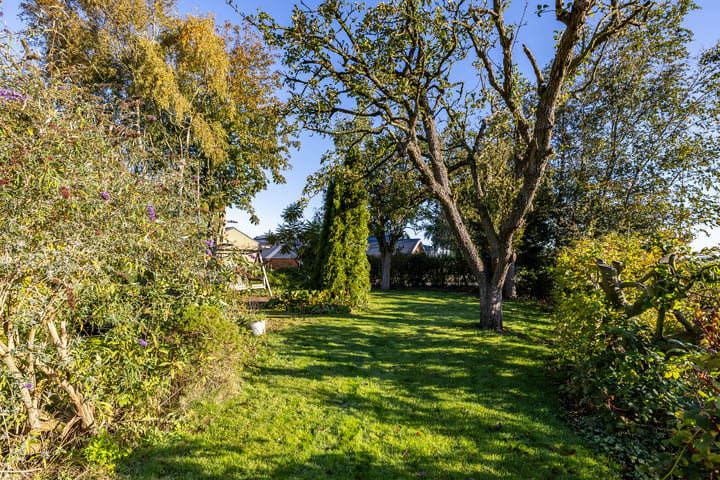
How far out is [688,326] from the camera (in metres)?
3.18

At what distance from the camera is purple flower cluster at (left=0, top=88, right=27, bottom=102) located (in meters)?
2.39

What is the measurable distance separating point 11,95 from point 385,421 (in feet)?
16.7

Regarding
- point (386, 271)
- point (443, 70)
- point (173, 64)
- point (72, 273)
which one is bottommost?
point (386, 271)

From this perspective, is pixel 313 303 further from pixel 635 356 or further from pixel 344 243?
pixel 635 356

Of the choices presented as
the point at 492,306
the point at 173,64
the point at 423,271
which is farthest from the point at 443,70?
the point at 423,271

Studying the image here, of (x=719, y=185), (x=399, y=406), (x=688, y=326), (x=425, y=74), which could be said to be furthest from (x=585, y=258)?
(x=719, y=185)

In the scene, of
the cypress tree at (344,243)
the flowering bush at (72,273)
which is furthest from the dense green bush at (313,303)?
the flowering bush at (72,273)

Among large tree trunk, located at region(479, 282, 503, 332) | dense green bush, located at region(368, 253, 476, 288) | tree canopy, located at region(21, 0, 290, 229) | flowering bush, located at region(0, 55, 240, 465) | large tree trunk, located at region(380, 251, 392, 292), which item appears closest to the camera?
flowering bush, located at region(0, 55, 240, 465)

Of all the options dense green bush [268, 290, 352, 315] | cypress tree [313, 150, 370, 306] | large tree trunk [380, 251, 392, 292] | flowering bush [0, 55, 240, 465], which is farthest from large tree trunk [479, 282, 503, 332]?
large tree trunk [380, 251, 392, 292]

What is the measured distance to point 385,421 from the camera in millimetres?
3887

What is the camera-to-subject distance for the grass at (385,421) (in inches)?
118

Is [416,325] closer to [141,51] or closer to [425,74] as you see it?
[425,74]

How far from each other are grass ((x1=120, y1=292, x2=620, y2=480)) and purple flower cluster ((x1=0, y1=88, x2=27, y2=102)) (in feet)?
11.2

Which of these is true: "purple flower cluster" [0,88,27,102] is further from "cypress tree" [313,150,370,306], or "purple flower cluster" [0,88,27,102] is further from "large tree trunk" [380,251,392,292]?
"large tree trunk" [380,251,392,292]
